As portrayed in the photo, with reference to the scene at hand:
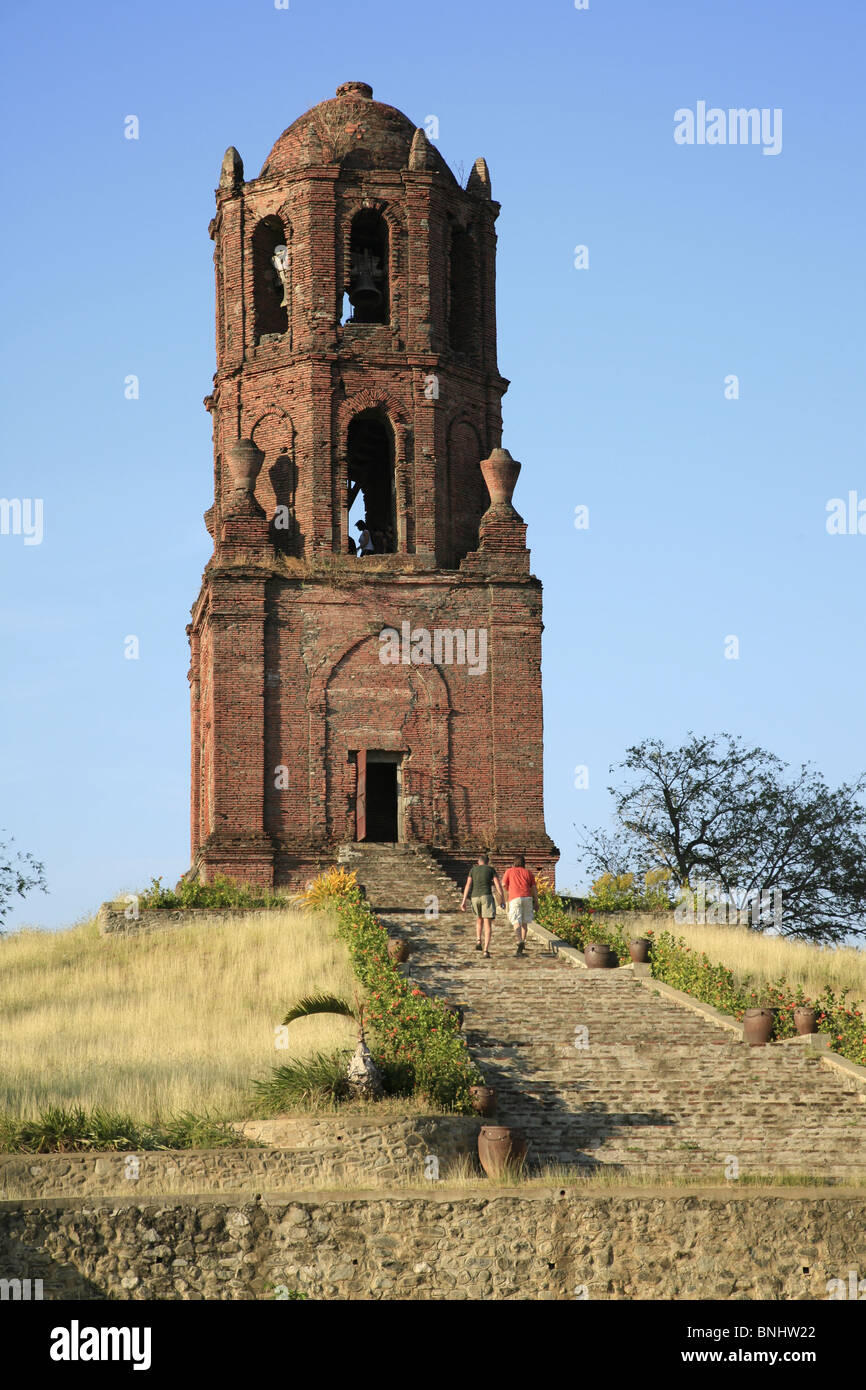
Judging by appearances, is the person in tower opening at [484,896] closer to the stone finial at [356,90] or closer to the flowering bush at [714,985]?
the flowering bush at [714,985]

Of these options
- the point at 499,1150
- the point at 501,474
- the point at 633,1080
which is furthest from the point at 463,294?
the point at 499,1150

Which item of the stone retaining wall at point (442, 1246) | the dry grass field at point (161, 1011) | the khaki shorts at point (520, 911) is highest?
the khaki shorts at point (520, 911)

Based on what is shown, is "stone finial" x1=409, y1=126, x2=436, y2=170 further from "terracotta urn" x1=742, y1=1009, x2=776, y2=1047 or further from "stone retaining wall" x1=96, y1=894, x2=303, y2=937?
"terracotta urn" x1=742, y1=1009, x2=776, y2=1047

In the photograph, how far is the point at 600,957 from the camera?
997 inches

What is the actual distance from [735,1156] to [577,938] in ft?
35.6

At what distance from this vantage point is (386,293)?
1453 inches

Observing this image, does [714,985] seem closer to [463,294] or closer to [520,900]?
[520,900]

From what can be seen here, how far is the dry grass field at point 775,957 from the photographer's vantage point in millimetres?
28406

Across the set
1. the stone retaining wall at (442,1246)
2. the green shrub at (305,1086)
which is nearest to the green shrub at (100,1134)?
the green shrub at (305,1086)

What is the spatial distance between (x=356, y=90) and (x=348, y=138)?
5.98 ft

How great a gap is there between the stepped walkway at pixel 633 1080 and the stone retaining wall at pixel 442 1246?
71.1 inches

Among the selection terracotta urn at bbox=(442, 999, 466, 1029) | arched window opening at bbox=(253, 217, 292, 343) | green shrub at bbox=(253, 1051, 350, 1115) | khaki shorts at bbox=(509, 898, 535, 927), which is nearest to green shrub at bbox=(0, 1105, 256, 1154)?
green shrub at bbox=(253, 1051, 350, 1115)

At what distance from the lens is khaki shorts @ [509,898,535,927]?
25797 millimetres

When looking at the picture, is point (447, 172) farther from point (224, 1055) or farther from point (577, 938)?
point (224, 1055)
